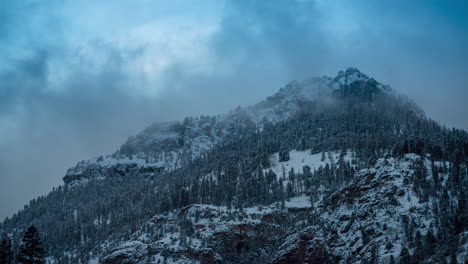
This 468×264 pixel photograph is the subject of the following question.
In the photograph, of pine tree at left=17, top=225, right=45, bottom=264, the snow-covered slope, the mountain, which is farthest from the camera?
the snow-covered slope

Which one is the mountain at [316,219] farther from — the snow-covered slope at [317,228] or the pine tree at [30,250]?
the pine tree at [30,250]

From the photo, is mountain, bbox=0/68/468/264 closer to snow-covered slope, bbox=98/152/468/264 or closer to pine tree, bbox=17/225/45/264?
snow-covered slope, bbox=98/152/468/264

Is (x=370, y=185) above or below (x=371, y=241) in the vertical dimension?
above

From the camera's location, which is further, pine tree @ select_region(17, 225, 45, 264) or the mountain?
the mountain

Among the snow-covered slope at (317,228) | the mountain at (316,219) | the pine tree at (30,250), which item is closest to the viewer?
the pine tree at (30,250)

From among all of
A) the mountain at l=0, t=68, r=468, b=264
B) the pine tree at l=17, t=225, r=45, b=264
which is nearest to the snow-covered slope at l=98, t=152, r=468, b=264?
the mountain at l=0, t=68, r=468, b=264

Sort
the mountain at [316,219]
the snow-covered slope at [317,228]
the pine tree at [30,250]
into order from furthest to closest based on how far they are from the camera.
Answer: the snow-covered slope at [317,228]
the mountain at [316,219]
the pine tree at [30,250]

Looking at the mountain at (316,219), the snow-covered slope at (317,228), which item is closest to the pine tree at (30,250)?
the mountain at (316,219)

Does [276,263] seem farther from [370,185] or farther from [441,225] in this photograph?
[441,225]

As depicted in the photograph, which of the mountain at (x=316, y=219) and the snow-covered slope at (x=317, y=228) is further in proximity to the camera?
the snow-covered slope at (x=317, y=228)

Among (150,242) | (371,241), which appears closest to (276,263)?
(371,241)

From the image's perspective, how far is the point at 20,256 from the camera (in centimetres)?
5366

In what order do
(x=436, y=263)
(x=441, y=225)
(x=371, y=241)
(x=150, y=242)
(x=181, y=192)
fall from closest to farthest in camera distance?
(x=436, y=263)
(x=441, y=225)
(x=371, y=241)
(x=150, y=242)
(x=181, y=192)

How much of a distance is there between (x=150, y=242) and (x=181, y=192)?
3703 centimetres
